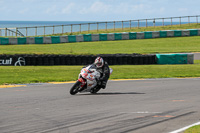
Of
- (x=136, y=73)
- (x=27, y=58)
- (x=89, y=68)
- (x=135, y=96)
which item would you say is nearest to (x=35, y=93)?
(x=89, y=68)

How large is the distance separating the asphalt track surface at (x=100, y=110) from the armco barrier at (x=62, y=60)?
9.67m

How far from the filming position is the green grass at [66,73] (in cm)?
1966

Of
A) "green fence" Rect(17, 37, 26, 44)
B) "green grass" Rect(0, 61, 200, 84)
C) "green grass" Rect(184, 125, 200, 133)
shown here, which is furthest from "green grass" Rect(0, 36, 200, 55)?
"green grass" Rect(184, 125, 200, 133)

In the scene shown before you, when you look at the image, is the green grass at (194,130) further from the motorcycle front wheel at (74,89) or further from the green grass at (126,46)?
the green grass at (126,46)

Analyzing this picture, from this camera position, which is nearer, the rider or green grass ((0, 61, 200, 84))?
the rider

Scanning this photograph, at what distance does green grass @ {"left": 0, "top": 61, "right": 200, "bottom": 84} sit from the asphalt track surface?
3609 mm

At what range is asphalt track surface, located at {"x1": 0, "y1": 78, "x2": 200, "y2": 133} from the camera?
8422 mm

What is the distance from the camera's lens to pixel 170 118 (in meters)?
9.52

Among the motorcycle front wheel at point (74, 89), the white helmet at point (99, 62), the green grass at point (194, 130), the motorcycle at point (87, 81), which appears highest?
the white helmet at point (99, 62)

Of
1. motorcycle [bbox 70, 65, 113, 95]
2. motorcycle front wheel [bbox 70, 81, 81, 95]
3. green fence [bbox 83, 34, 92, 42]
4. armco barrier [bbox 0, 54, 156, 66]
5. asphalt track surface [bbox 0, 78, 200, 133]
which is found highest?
green fence [bbox 83, 34, 92, 42]

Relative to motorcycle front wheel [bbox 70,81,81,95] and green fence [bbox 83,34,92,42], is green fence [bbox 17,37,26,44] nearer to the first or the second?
green fence [bbox 83,34,92,42]

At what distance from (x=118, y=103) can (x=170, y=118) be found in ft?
9.08

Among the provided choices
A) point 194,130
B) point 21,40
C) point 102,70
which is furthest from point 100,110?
point 21,40

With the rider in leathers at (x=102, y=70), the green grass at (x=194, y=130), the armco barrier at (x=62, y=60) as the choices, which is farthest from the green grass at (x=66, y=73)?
the green grass at (x=194, y=130)
